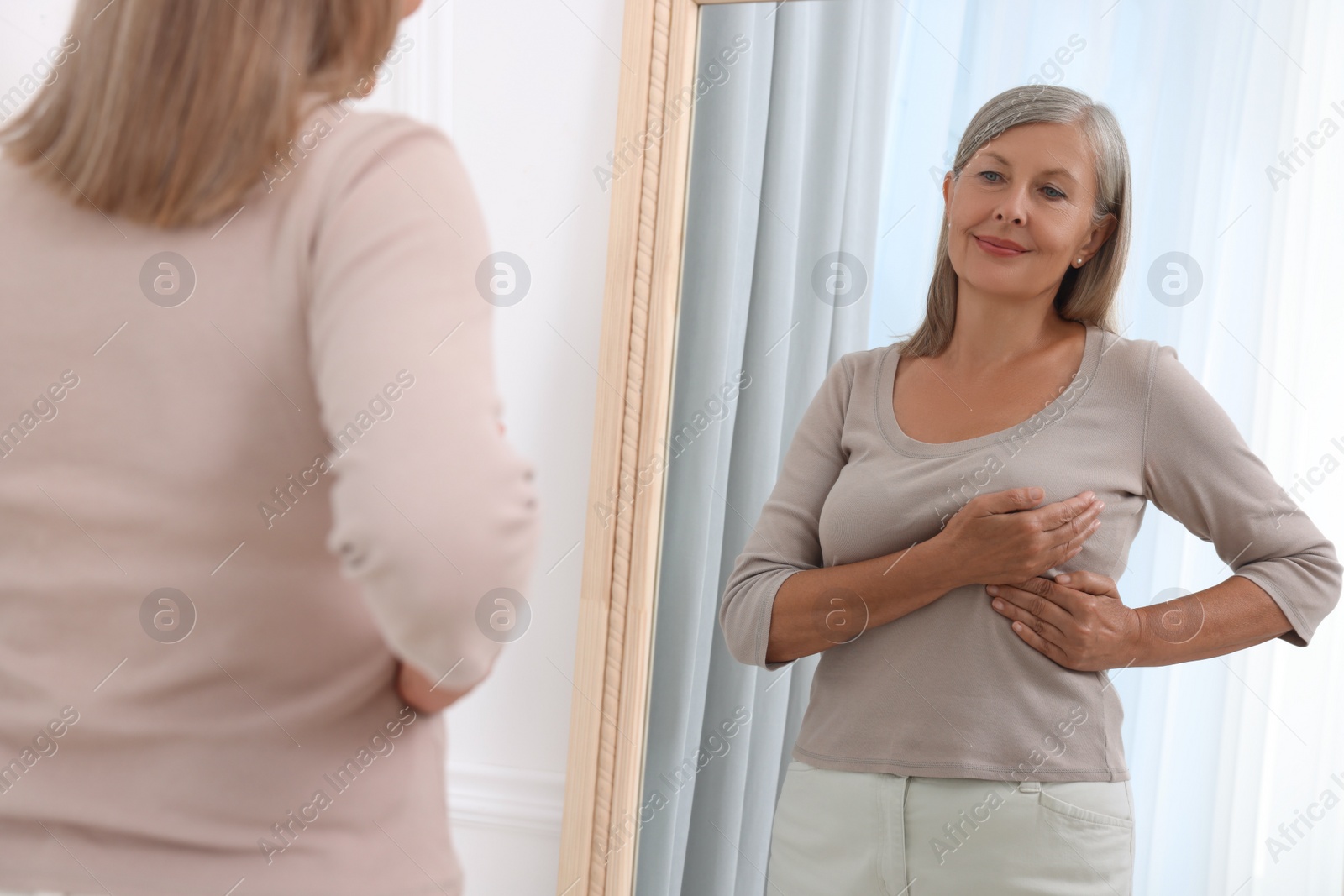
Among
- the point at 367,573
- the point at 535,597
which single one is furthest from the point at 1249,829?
the point at 367,573

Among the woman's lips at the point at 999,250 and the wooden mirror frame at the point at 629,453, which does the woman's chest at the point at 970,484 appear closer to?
the woman's lips at the point at 999,250

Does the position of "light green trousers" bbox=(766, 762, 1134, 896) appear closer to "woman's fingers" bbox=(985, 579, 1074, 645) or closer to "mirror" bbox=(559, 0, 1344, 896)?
"mirror" bbox=(559, 0, 1344, 896)

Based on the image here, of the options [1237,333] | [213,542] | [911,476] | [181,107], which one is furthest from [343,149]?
[1237,333]

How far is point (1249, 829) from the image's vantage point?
936 millimetres

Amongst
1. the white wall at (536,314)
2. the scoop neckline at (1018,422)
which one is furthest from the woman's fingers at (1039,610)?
the white wall at (536,314)

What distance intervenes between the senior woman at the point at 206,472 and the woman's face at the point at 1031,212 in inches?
24.2

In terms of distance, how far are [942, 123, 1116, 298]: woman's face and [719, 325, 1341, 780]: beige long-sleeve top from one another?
79 millimetres

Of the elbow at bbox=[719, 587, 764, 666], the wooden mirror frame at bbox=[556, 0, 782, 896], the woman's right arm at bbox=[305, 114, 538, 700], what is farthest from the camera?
the wooden mirror frame at bbox=[556, 0, 782, 896]

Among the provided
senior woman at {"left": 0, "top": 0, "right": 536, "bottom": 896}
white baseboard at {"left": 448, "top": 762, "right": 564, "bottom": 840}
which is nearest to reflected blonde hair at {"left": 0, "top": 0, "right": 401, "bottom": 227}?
senior woman at {"left": 0, "top": 0, "right": 536, "bottom": 896}

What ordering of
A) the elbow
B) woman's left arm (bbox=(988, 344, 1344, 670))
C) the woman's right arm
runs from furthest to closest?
the elbow
woman's left arm (bbox=(988, 344, 1344, 670))
the woman's right arm

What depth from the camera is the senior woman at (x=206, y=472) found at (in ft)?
1.59

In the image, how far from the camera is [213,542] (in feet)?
1.63

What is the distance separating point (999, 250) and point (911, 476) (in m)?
0.23

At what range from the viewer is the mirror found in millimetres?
895
